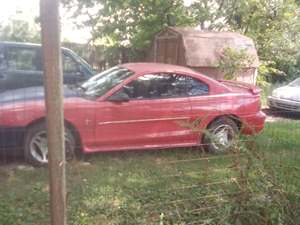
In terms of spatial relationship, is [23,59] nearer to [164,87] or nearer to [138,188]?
[164,87]

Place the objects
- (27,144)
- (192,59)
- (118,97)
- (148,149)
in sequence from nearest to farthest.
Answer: (27,144) → (118,97) → (148,149) → (192,59)

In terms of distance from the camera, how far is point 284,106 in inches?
479

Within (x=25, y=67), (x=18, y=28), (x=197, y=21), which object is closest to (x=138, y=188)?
(x=25, y=67)

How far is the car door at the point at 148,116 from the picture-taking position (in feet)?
21.5

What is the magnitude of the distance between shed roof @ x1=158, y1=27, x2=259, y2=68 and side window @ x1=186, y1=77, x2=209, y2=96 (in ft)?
19.5

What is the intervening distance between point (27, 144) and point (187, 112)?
7.70 ft

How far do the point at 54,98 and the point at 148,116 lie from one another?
4176 mm

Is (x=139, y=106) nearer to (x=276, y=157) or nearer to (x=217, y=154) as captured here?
(x=217, y=154)

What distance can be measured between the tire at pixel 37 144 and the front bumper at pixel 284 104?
289 inches

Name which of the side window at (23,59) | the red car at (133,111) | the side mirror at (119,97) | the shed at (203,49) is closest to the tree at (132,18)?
the shed at (203,49)

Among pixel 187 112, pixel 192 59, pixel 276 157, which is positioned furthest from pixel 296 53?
pixel 276 157

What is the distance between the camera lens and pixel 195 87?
730 centimetres

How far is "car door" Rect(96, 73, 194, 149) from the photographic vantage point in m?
6.54

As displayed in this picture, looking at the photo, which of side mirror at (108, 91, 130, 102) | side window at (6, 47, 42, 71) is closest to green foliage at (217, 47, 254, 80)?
side window at (6, 47, 42, 71)
